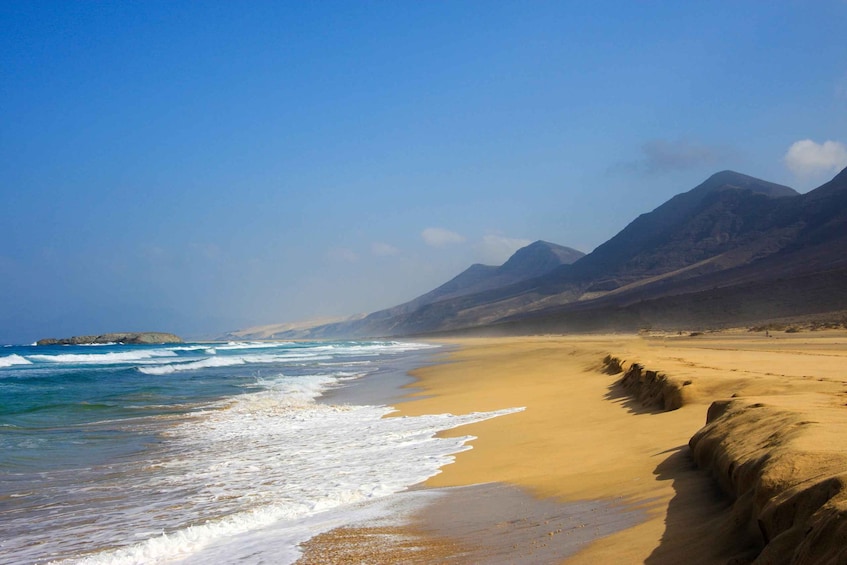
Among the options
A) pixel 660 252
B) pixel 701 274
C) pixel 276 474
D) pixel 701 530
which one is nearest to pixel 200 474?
pixel 276 474

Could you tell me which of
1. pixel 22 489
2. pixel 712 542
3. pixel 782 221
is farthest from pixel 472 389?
pixel 782 221

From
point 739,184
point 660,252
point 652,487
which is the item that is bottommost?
point 652,487

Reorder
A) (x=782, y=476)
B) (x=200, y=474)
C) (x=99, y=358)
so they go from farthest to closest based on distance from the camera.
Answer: (x=99, y=358) → (x=200, y=474) → (x=782, y=476)

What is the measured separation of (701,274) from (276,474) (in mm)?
110402

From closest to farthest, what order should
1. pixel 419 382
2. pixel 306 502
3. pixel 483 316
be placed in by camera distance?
pixel 306 502
pixel 419 382
pixel 483 316

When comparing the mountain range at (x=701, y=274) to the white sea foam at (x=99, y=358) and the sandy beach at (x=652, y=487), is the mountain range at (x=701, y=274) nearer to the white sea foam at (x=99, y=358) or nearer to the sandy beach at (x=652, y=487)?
the sandy beach at (x=652, y=487)

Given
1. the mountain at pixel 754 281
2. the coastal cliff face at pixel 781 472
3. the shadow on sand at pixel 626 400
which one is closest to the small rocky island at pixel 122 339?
the mountain at pixel 754 281

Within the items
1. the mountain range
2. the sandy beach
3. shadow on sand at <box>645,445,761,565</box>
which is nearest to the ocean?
the sandy beach

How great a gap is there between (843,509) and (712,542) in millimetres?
1243

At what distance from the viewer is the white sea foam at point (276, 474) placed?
6.29 meters

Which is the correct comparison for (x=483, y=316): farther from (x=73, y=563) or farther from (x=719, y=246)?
(x=73, y=563)

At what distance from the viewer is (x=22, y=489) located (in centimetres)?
934

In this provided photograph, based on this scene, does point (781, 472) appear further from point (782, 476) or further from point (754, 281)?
point (754, 281)

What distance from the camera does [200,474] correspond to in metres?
9.64
